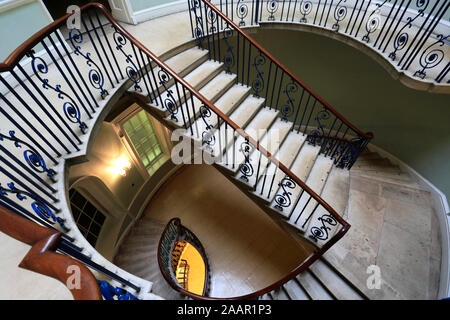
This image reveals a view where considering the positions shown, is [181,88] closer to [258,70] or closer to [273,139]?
[273,139]

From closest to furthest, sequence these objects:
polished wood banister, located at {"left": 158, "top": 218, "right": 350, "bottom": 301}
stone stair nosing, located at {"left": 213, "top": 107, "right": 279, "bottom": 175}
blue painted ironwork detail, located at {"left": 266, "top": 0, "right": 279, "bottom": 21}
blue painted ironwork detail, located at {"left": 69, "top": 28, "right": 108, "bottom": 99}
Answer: blue painted ironwork detail, located at {"left": 69, "top": 28, "right": 108, "bottom": 99}, polished wood banister, located at {"left": 158, "top": 218, "right": 350, "bottom": 301}, stone stair nosing, located at {"left": 213, "top": 107, "right": 279, "bottom": 175}, blue painted ironwork detail, located at {"left": 266, "top": 0, "right": 279, "bottom": 21}

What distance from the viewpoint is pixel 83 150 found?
8.01ft

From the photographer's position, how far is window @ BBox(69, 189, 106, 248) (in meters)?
4.32

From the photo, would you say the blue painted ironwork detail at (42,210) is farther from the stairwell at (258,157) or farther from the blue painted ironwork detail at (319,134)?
the blue painted ironwork detail at (319,134)

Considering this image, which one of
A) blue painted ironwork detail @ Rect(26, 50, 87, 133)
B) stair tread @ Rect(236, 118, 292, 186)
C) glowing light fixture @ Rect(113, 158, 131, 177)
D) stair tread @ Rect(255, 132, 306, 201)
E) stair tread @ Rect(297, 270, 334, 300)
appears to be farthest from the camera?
glowing light fixture @ Rect(113, 158, 131, 177)

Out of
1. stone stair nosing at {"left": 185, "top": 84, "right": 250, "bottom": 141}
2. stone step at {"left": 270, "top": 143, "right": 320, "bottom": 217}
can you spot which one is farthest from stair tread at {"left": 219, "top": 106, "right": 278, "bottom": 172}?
stone step at {"left": 270, "top": 143, "right": 320, "bottom": 217}

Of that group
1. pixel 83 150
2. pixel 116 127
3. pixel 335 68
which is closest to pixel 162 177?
pixel 116 127

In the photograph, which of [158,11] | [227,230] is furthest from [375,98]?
[158,11]

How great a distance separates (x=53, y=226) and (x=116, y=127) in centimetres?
328

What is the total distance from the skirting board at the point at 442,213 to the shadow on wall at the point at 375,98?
10cm

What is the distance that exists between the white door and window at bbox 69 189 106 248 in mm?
3460

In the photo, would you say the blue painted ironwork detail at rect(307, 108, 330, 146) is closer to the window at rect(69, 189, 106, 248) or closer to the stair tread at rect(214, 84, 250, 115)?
the stair tread at rect(214, 84, 250, 115)

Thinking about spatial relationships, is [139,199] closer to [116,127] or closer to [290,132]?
[116,127]

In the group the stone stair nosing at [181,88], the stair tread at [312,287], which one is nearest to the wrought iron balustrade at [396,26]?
the stone stair nosing at [181,88]
